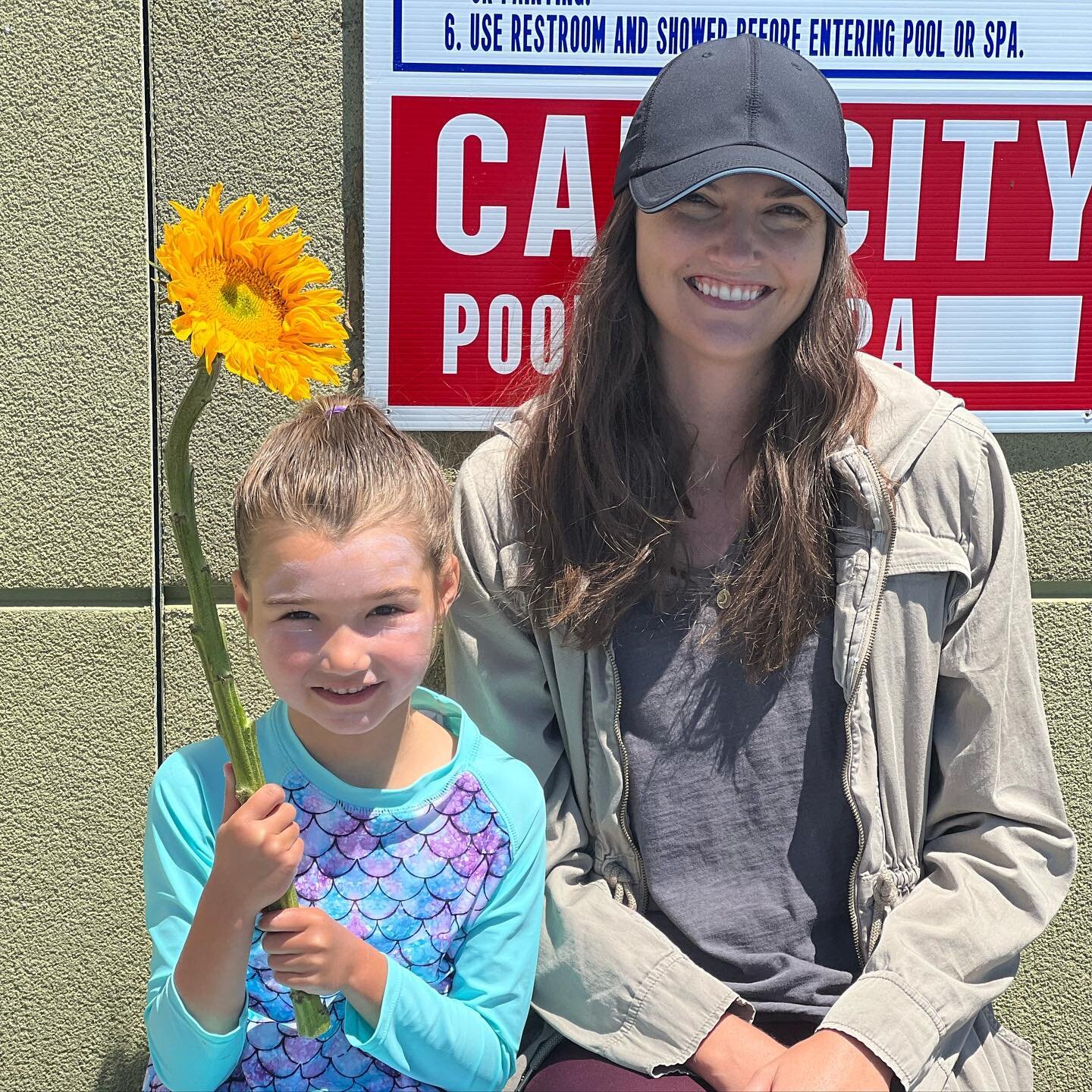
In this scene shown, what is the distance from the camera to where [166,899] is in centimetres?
175

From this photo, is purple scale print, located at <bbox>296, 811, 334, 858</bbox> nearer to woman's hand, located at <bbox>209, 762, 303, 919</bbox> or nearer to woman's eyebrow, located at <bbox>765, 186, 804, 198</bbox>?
woman's hand, located at <bbox>209, 762, 303, 919</bbox>

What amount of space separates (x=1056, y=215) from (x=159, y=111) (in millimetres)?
1645

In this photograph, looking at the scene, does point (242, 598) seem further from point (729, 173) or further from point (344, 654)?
point (729, 173)

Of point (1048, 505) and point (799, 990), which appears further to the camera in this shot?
point (1048, 505)

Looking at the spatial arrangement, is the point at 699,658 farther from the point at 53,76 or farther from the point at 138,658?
the point at 53,76

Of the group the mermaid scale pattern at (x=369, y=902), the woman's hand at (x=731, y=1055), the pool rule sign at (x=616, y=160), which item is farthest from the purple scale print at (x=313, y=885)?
the pool rule sign at (x=616, y=160)

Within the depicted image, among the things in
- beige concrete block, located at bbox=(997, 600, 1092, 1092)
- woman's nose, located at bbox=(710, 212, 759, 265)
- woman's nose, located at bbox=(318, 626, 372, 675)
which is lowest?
beige concrete block, located at bbox=(997, 600, 1092, 1092)

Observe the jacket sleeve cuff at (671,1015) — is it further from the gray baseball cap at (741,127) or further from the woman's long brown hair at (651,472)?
the gray baseball cap at (741,127)

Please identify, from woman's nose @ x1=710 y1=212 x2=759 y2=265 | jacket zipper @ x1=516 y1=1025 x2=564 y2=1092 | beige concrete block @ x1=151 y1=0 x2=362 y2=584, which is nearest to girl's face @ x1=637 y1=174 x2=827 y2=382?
woman's nose @ x1=710 y1=212 x2=759 y2=265

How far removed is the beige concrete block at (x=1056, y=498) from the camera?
100 inches

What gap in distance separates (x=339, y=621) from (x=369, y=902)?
15.6 inches

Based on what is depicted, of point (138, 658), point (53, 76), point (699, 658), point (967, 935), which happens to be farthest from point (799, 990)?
point (53, 76)

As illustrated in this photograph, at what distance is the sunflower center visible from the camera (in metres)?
1.42

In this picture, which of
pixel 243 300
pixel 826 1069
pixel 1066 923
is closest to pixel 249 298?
pixel 243 300
